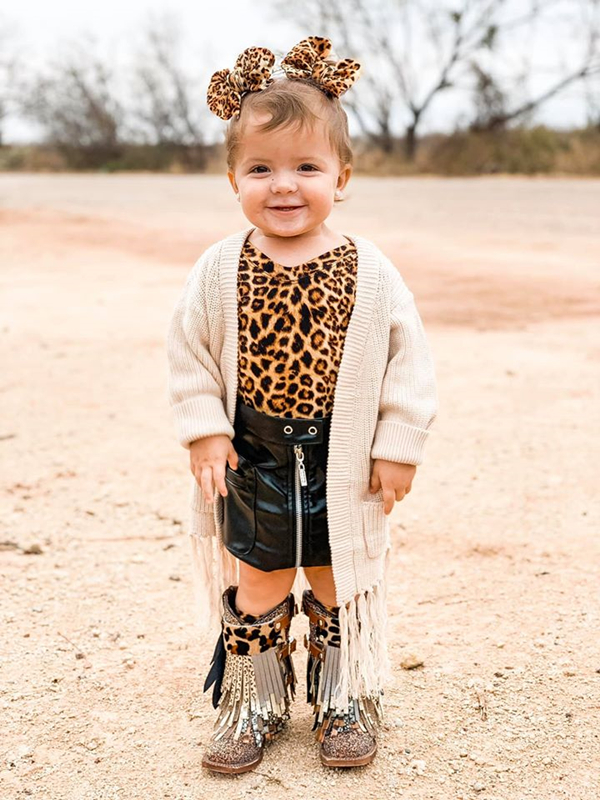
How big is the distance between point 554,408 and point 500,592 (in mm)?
1862

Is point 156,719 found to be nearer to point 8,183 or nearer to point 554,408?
point 554,408

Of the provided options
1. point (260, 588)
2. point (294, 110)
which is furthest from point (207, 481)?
point (294, 110)

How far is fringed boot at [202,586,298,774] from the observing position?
209 centimetres

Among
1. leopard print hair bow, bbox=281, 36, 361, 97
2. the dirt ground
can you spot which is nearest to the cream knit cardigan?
leopard print hair bow, bbox=281, 36, 361, 97

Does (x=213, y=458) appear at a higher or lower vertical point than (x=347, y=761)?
higher

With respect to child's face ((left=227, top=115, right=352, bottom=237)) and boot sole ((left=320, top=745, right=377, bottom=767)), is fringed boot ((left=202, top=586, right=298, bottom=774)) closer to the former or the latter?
boot sole ((left=320, top=745, right=377, bottom=767))

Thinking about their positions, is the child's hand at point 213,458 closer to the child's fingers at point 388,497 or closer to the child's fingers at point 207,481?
the child's fingers at point 207,481

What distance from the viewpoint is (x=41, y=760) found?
83.0 inches

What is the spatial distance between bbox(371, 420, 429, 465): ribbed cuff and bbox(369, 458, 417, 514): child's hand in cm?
2

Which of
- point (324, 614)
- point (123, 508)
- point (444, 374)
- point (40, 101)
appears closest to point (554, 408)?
point (444, 374)

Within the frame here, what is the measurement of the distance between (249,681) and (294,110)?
1.24 m

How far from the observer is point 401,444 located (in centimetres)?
192

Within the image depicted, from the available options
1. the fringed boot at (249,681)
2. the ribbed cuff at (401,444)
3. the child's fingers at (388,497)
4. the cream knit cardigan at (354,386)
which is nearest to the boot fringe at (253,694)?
the fringed boot at (249,681)

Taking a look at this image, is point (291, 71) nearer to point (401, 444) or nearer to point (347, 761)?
point (401, 444)
